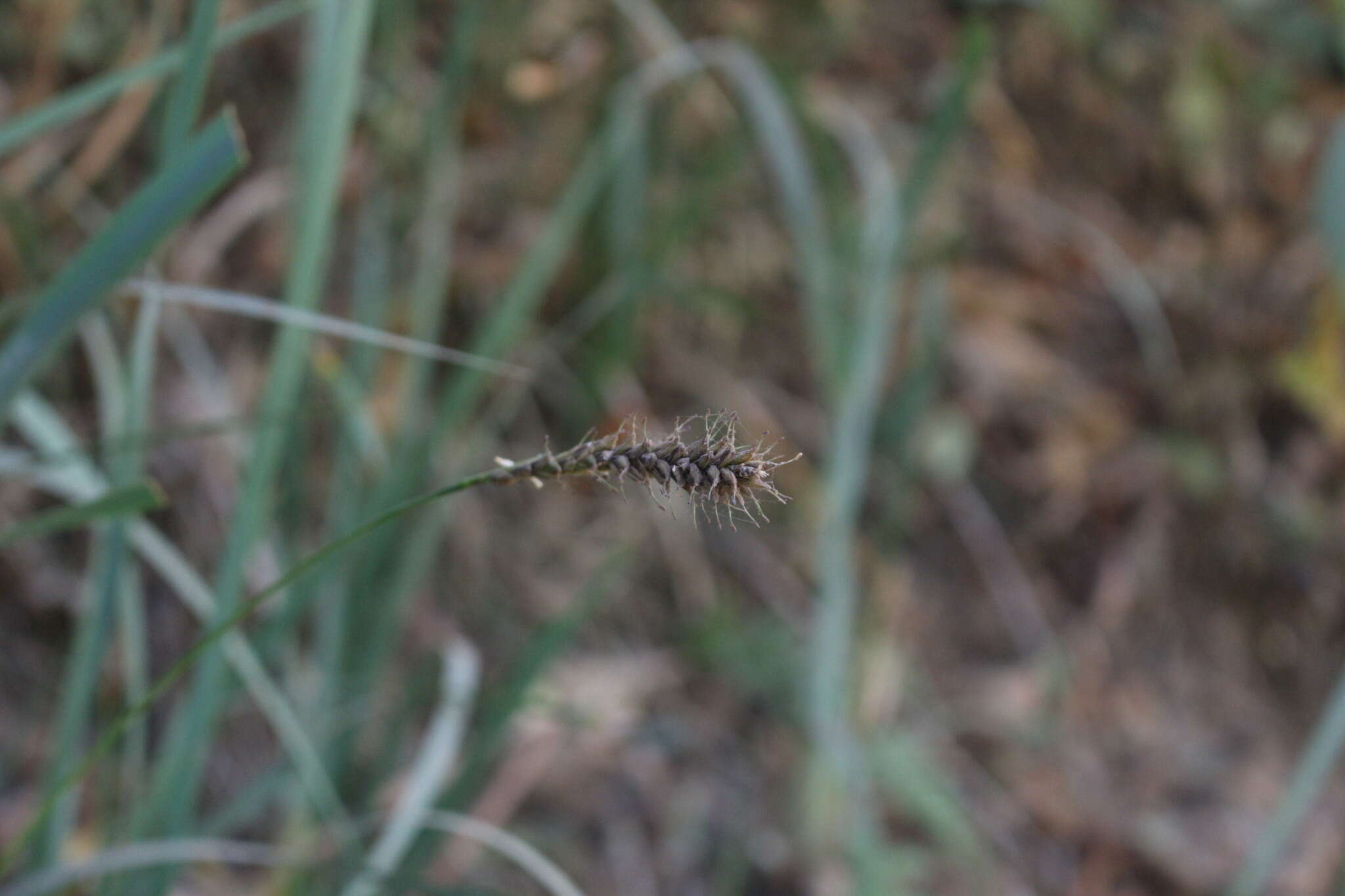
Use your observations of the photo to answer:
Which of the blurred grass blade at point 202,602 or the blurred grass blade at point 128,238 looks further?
the blurred grass blade at point 202,602

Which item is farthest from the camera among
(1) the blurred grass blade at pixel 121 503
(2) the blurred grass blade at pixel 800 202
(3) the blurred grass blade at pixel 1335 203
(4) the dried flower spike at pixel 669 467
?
(2) the blurred grass blade at pixel 800 202

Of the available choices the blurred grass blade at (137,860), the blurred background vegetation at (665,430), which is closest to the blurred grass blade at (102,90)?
the blurred background vegetation at (665,430)

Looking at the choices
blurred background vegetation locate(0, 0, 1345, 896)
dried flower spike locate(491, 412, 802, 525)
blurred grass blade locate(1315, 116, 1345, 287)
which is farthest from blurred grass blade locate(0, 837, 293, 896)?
blurred grass blade locate(1315, 116, 1345, 287)

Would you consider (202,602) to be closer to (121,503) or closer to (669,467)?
(121,503)

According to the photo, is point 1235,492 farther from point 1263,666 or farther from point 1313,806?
point 1313,806

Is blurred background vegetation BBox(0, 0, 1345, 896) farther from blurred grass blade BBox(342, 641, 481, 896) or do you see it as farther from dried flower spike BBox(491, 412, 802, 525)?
dried flower spike BBox(491, 412, 802, 525)

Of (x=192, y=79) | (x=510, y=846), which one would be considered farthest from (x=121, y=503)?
(x=510, y=846)

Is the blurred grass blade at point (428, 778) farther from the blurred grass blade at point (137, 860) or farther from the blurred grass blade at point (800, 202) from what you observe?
the blurred grass blade at point (800, 202)
